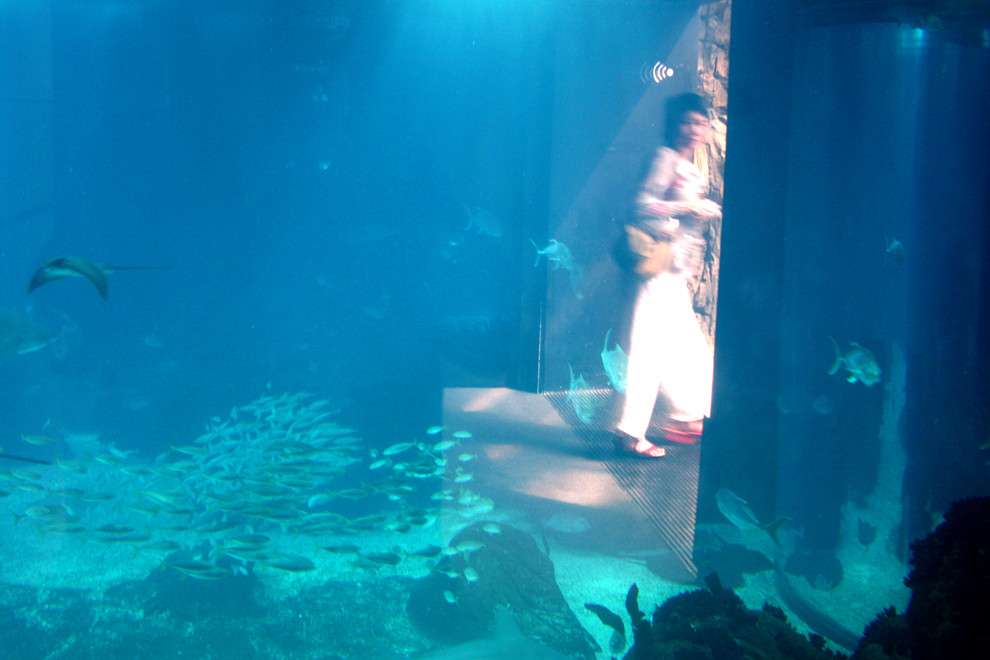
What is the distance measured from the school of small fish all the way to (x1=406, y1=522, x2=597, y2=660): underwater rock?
17 cm

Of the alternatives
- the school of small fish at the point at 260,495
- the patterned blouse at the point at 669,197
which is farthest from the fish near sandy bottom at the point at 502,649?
the patterned blouse at the point at 669,197

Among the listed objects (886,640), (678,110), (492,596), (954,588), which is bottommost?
(492,596)

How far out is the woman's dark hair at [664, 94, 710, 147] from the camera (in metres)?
4.43

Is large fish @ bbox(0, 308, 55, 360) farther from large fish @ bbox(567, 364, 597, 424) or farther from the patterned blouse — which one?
the patterned blouse

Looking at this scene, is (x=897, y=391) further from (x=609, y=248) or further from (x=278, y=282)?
(x=278, y=282)

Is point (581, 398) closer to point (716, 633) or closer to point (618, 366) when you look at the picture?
point (618, 366)

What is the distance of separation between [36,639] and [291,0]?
457 inches

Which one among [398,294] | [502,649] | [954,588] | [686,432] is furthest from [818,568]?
[398,294]

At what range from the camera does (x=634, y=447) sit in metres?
5.31

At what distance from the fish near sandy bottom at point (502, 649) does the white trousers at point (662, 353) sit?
8.01 feet

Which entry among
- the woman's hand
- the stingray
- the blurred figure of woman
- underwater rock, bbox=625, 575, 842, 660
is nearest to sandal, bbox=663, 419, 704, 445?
the blurred figure of woman

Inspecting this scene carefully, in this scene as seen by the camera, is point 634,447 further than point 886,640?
Yes

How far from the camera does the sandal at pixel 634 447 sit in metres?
5.30

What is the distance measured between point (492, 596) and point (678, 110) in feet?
14.1
